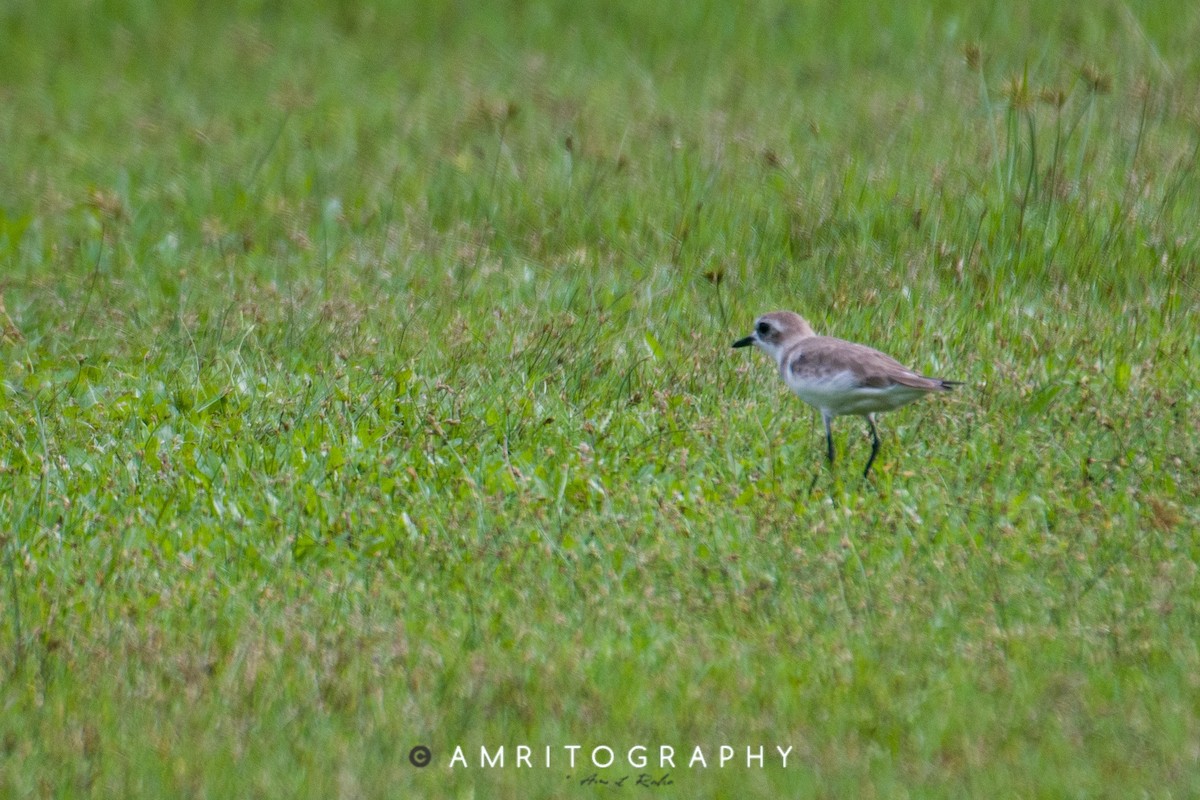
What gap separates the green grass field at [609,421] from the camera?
16.1 ft

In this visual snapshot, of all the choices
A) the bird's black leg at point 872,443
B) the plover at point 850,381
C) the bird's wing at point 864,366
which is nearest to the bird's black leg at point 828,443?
the plover at point 850,381

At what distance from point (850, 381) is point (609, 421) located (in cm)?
121

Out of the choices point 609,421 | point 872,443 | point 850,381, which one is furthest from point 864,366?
point 609,421

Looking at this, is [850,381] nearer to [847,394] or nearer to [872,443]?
[847,394]

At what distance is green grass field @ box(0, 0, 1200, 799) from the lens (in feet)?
16.1

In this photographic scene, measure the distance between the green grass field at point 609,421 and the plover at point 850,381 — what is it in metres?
0.27

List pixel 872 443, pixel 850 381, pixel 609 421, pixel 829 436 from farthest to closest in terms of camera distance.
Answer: pixel 609 421 < pixel 872 443 < pixel 829 436 < pixel 850 381

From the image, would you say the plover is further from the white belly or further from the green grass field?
the green grass field

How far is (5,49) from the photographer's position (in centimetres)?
1548

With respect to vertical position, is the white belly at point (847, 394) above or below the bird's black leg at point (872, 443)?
above

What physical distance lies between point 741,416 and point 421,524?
72.2 inches

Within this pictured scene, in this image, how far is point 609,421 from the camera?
7430 mm

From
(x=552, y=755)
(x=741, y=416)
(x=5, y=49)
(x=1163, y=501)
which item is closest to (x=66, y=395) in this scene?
(x=741, y=416)

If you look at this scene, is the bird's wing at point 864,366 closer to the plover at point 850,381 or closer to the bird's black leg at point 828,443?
the plover at point 850,381
